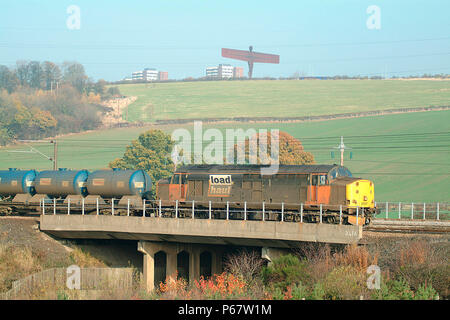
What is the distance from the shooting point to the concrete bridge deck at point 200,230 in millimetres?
32781

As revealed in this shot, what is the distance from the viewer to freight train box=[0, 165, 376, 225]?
3600 centimetres

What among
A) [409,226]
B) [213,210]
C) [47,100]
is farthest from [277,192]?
[47,100]

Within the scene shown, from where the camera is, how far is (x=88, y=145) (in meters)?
120

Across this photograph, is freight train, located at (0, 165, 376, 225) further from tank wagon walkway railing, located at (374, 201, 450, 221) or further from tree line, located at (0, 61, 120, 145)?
tree line, located at (0, 61, 120, 145)

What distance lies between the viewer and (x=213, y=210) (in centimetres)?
3719

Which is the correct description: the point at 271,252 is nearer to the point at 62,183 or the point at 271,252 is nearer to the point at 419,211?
the point at 419,211

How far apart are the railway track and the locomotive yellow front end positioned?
0.85m

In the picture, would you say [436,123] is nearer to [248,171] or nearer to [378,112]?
[378,112]

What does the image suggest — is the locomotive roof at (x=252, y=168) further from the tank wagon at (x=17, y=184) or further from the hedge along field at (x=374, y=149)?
the hedge along field at (x=374, y=149)

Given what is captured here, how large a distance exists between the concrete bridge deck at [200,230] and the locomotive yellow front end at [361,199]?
322 centimetres

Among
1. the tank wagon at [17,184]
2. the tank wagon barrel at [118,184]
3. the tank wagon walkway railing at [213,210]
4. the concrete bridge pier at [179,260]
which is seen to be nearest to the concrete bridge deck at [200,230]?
the tank wagon walkway railing at [213,210]

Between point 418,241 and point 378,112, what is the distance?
96289 millimetres

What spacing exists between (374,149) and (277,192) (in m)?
64.8
